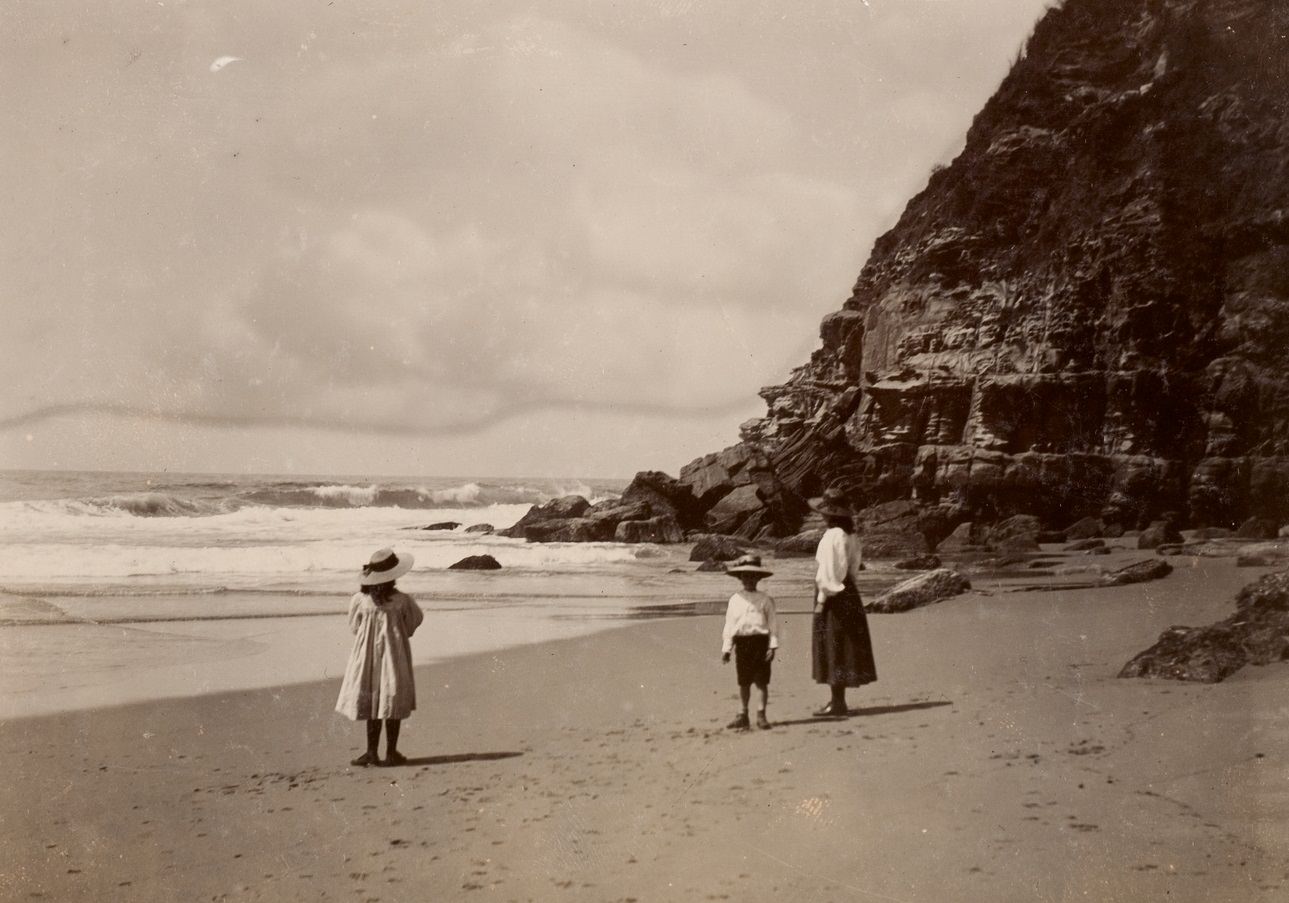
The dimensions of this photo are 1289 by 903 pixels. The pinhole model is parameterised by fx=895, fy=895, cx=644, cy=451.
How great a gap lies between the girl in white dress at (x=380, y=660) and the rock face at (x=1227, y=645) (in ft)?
14.7

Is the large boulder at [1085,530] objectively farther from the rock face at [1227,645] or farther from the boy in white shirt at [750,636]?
the boy in white shirt at [750,636]

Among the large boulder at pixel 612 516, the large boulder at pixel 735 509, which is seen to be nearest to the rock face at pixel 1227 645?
the large boulder at pixel 612 516

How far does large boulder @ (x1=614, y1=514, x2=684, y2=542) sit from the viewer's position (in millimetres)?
20656

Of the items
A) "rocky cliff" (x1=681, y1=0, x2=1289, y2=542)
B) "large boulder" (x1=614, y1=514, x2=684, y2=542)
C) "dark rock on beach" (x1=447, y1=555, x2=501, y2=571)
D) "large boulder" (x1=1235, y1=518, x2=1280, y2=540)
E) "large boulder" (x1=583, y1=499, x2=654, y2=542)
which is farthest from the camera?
"large boulder" (x1=583, y1=499, x2=654, y2=542)

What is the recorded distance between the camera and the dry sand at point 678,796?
3650 mm

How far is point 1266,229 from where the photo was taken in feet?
37.8

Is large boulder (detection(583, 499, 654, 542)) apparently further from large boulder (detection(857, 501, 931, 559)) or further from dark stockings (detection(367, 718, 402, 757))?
dark stockings (detection(367, 718, 402, 757))

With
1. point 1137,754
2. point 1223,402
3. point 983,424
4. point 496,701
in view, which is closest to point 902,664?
point 1137,754

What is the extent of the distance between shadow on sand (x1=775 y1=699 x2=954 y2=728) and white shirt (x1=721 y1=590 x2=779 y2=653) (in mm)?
467

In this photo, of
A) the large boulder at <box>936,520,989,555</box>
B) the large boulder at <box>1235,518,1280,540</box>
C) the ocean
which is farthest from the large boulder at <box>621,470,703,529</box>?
the large boulder at <box>1235,518,1280,540</box>

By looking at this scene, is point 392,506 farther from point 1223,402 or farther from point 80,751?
point 1223,402

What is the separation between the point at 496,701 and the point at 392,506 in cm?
1254

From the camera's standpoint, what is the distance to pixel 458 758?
4.98 metres

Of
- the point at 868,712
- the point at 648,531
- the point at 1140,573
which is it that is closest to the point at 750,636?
the point at 868,712
